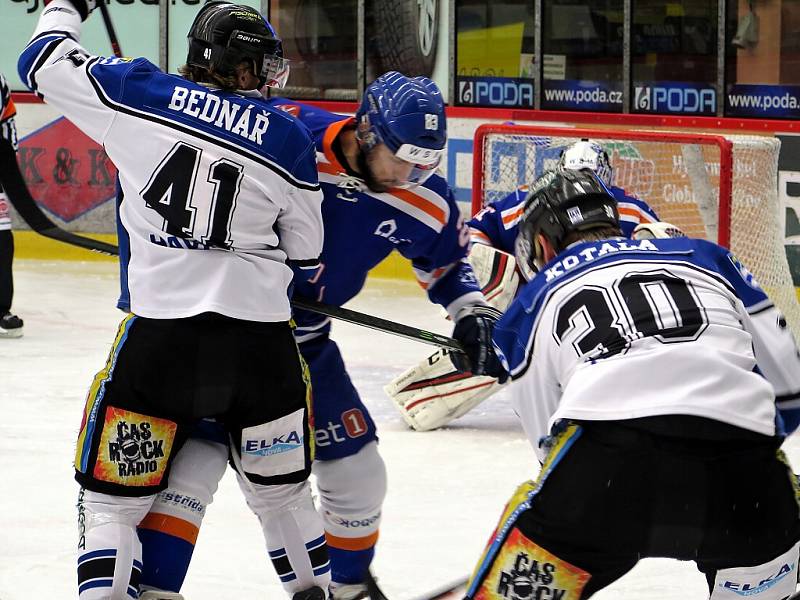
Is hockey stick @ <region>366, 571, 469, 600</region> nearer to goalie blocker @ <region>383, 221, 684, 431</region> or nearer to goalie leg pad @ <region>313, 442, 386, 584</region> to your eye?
goalie leg pad @ <region>313, 442, 386, 584</region>

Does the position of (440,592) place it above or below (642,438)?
below

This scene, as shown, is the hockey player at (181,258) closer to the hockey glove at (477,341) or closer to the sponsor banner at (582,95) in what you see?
the hockey glove at (477,341)

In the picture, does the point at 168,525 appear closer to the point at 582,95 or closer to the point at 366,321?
the point at 366,321

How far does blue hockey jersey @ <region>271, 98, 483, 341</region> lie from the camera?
240cm

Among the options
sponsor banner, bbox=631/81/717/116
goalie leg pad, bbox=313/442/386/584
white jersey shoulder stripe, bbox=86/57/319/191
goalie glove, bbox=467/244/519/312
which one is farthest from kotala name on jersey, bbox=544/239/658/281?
sponsor banner, bbox=631/81/717/116

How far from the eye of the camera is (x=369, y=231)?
2465 millimetres

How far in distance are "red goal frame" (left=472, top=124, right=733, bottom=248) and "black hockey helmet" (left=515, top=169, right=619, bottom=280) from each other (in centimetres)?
308

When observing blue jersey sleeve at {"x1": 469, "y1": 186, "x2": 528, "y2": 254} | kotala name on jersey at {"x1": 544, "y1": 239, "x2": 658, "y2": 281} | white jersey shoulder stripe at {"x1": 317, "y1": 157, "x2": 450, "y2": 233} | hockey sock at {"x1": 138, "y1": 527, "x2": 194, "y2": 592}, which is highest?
white jersey shoulder stripe at {"x1": 317, "y1": 157, "x2": 450, "y2": 233}

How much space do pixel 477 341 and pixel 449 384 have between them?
6.02 feet

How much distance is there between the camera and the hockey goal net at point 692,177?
491 cm

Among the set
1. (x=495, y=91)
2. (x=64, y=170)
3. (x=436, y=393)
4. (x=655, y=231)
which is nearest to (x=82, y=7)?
(x=655, y=231)

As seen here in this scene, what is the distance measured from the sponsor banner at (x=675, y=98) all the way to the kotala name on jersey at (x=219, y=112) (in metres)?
5.05

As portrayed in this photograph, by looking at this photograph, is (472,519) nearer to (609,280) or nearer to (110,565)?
A: (110,565)

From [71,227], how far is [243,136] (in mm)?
6164
